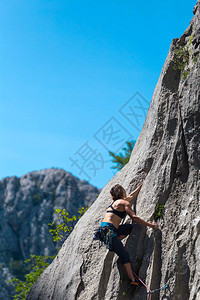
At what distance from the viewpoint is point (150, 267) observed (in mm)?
7121

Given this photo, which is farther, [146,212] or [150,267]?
[146,212]

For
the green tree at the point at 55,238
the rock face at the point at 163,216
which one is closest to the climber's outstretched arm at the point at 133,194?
the rock face at the point at 163,216

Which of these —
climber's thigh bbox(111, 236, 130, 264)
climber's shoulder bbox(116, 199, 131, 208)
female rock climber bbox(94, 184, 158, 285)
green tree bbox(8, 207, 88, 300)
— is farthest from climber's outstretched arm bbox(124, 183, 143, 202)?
green tree bbox(8, 207, 88, 300)

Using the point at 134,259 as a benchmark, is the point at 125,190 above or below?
above

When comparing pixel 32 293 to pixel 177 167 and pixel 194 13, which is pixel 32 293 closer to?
pixel 177 167

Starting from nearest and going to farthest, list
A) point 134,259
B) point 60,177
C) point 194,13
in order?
point 134,259 → point 194,13 → point 60,177

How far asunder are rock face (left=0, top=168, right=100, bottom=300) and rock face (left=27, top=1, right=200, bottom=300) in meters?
57.3

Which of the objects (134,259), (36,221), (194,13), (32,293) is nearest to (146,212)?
(134,259)

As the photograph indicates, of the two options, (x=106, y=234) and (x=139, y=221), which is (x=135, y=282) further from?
(x=139, y=221)

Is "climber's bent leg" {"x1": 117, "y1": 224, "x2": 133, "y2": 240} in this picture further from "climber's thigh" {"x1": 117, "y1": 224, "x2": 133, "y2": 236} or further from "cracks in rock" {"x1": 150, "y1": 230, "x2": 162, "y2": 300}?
"cracks in rock" {"x1": 150, "y1": 230, "x2": 162, "y2": 300}

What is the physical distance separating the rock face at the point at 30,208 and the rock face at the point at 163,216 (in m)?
57.3

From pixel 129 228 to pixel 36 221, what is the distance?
2736 inches

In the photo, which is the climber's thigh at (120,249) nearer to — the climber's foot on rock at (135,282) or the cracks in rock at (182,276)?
the climber's foot on rock at (135,282)

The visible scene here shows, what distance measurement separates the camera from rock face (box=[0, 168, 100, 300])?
70.0 m
